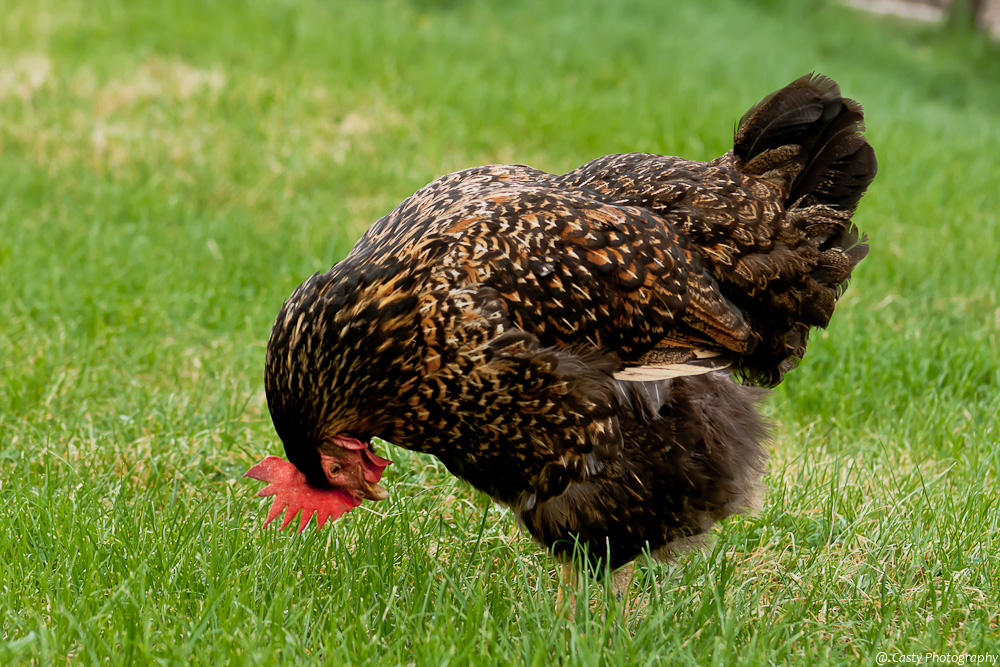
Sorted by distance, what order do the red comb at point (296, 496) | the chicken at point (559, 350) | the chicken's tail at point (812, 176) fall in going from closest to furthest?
the chicken at point (559, 350), the red comb at point (296, 496), the chicken's tail at point (812, 176)

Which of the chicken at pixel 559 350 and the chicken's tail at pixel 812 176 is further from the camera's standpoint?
the chicken's tail at pixel 812 176

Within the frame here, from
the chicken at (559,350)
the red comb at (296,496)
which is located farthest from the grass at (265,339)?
the chicken at (559,350)

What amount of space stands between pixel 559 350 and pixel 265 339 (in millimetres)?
2352

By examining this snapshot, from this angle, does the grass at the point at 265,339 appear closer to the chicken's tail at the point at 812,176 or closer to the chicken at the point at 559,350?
the chicken at the point at 559,350

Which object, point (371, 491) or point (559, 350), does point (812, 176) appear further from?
point (371, 491)

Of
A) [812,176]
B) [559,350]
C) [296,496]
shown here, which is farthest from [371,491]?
[812,176]

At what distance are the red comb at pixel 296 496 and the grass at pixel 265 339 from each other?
0.11 meters

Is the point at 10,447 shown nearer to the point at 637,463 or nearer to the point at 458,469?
the point at 458,469

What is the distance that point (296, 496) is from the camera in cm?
289

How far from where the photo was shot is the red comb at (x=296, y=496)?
2.89 metres

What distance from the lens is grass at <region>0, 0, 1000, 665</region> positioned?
266 centimetres

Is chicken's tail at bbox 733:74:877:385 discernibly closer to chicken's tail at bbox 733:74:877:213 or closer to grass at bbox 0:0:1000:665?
chicken's tail at bbox 733:74:877:213

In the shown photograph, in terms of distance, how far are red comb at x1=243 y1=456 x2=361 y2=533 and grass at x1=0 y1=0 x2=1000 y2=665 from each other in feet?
0.36

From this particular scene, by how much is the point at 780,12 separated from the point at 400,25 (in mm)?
7119
